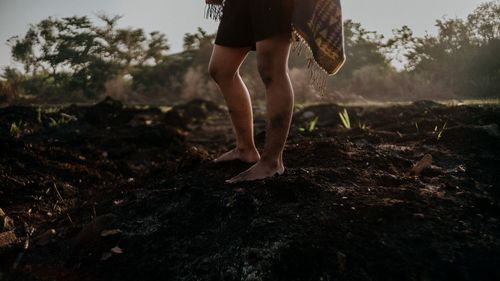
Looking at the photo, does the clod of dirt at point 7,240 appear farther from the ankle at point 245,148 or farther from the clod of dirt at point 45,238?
the ankle at point 245,148

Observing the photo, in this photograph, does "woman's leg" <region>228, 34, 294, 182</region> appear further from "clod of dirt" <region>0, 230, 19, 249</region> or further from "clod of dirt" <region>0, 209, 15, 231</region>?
"clod of dirt" <region>0, 209, 15, 231</region>

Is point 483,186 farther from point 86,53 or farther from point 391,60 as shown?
point 391,60

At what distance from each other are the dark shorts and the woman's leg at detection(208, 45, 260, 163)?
70mm

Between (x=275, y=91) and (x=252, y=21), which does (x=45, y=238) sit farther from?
(x=252, y=21)

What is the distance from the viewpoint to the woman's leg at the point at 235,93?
2699 mm

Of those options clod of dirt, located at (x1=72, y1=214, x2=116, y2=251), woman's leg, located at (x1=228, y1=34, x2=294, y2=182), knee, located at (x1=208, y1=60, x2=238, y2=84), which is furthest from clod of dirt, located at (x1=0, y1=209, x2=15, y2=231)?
knee, located at (x1=208, y1=60, x2=238, y2=84)

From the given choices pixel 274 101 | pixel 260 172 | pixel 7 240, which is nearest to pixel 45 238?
pixel 7 240

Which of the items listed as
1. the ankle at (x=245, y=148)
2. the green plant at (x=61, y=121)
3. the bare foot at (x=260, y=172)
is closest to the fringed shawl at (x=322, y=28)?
the bare foot at (x=260, y=172)

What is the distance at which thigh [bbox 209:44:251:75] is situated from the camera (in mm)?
2688

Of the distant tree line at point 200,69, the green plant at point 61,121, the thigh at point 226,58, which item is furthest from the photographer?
the distant tree line at point 200,69

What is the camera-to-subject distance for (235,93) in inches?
110

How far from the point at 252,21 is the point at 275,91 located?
1.32 feet

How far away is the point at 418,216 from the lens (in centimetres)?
197

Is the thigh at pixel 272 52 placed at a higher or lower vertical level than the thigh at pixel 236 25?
lower
